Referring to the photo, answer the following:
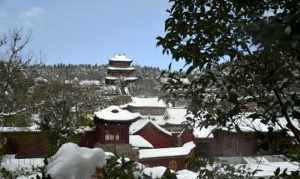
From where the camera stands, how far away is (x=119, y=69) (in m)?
59.0

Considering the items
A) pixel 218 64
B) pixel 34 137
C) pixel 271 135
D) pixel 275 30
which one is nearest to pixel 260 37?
pixel 275 30

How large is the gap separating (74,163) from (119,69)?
188ft

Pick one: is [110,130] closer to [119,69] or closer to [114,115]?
[114,115]

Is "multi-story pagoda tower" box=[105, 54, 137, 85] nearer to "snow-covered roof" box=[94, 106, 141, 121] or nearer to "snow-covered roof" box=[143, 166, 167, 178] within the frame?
"snow-covered roof" box=[94, 106, 141, 121]

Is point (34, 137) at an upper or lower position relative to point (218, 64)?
lower

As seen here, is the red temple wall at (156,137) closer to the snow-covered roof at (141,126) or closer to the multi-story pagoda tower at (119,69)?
the snow-covered roof at (141,126)

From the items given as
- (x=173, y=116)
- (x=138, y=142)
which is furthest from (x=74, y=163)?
(x=173, y=116)

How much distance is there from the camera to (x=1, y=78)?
13688 millimetres

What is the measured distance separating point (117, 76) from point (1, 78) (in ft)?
152

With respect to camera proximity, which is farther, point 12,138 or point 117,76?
point 117,76

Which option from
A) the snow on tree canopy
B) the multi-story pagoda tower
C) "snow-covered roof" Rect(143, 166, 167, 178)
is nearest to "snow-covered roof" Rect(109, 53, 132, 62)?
the multi-story pagoda tower

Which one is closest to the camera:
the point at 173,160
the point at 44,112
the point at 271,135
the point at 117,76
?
the point at 271,135

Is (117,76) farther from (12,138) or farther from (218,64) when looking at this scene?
(218,64)

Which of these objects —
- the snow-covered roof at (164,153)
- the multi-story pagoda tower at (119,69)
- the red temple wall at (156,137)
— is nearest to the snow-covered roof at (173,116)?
the red temple wall at (156,137)
